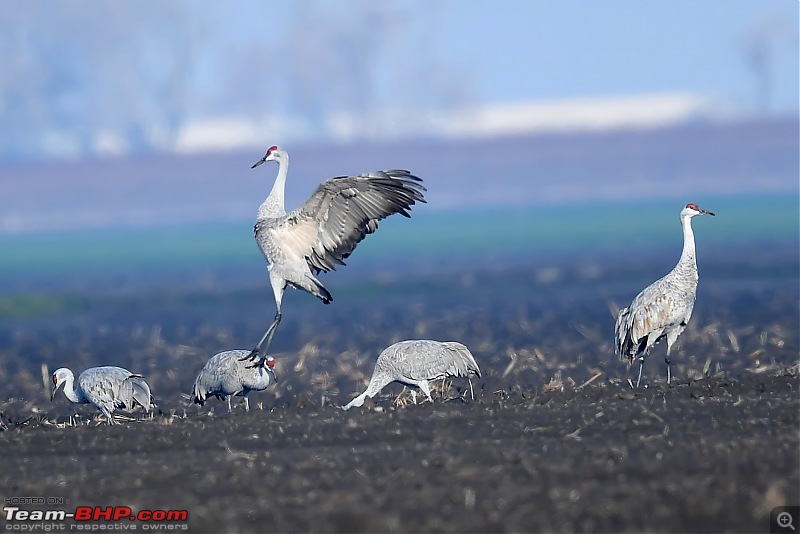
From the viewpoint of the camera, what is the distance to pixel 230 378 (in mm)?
12609

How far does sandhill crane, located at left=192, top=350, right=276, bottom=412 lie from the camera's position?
12.6 meters

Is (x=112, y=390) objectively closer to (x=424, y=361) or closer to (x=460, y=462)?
(x=424, y=361)

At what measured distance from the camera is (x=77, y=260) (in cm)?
5372

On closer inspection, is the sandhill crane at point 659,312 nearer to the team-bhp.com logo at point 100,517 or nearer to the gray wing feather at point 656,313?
the gray wing feather at point 656,313

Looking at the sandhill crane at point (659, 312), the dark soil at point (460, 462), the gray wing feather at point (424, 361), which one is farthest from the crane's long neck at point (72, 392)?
the sandhill crane at point (659, 312)

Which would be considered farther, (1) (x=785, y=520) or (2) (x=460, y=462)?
(2) (x=460, y=462)

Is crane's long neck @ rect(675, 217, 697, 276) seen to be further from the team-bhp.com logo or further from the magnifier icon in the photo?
the team-bhp.com logo

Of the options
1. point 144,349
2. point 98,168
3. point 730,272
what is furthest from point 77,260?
point 144,349

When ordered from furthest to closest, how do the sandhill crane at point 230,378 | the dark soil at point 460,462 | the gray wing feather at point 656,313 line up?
the gray wing feather at point 656,313 → the sandhill crane at point 230,378 → the dark soil at point 460,462

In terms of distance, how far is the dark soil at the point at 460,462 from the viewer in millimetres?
7617

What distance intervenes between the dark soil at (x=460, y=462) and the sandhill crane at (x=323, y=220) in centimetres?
142

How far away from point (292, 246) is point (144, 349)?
24.5 ft

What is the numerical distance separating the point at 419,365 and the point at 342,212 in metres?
1.51

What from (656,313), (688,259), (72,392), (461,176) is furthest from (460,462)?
(461,176)
